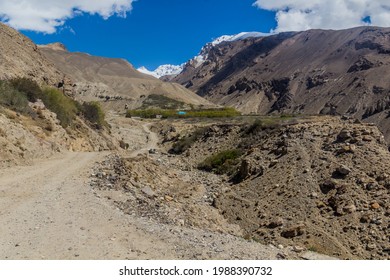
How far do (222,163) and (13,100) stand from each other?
14.7 m

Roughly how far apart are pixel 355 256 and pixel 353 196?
3.98 meters

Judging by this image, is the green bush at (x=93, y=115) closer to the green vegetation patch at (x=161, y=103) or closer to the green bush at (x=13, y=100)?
the green bush at (x=13, y=100)

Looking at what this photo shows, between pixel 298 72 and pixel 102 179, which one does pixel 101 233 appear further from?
pixel 298 72

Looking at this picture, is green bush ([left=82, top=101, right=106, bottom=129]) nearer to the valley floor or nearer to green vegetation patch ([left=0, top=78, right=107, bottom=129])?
green vegetation patch ([left=0, top=78, right=107, bottom=129])

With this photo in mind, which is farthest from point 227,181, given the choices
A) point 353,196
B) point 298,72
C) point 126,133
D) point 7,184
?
point 298,72

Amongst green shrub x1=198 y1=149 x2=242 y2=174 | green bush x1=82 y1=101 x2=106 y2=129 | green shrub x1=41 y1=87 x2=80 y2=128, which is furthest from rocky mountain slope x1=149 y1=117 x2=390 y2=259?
green bush x1=82 y1=101 x2=106 y2=129

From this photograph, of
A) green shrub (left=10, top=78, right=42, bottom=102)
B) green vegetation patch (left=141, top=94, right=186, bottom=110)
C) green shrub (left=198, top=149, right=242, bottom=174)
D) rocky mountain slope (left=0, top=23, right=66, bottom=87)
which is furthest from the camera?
green vegetation patch (left=141, top=94, right=186, bottom=110)

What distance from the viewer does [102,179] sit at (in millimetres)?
16250

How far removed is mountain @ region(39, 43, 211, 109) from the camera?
13450 centimetres

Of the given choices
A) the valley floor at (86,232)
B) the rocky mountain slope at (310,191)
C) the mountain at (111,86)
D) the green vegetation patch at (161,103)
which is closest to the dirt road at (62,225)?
the valley floor at (86,232)

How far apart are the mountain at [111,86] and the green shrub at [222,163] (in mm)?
97946

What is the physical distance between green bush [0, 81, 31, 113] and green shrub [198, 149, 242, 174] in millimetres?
12926

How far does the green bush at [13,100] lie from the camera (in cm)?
2659

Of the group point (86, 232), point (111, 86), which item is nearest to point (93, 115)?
point (86, 232)
